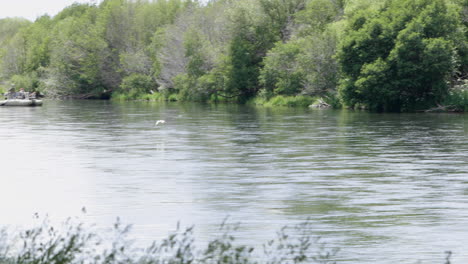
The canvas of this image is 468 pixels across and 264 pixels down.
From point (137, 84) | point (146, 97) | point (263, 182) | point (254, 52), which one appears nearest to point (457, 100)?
point (254, 52)

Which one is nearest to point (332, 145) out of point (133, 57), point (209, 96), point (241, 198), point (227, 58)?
point (241, 198)

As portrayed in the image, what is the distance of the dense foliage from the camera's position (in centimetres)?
6681

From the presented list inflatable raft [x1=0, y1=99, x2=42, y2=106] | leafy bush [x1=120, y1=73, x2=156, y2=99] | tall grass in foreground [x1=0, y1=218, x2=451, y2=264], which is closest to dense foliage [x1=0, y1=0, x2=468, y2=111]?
leafy bush [x1=120, y1=73, x2=156, y2=99]

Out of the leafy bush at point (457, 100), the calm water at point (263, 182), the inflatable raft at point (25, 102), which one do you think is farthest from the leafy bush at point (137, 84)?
the calm water at point (263, 182)

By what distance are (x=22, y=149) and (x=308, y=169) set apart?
46.1ft

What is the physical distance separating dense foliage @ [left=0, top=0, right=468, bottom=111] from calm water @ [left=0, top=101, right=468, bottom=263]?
20.6 m

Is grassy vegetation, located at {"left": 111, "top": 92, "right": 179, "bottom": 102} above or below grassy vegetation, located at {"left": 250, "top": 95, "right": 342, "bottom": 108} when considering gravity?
below

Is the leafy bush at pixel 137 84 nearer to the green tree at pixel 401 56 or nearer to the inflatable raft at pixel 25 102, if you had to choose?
the inflatable raft at pixel 25 102

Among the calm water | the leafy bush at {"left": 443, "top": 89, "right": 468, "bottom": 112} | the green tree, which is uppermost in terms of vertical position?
the green tree

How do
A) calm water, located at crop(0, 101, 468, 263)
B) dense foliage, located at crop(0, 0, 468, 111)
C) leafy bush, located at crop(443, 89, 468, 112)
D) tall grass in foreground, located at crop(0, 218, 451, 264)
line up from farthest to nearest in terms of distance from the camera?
dense foliage, located at crop(0, 0, 468, 111) → leafy bush, located at crop(443, 89, 468, 112) → calm water, located at crop(0, 101, 468, 263) → tall grass in foreground, located at crop(0, 218, 451, 264)

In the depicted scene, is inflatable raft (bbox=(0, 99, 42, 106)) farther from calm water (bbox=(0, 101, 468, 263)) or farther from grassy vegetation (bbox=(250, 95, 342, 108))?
calm water (bbox=(0, 101, 468, 263))

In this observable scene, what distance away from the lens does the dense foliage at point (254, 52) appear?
6681 cm

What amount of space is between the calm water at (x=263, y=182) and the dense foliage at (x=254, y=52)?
20648mm

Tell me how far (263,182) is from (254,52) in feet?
231
